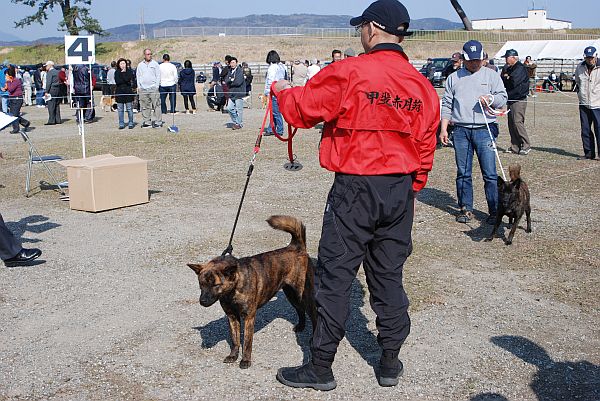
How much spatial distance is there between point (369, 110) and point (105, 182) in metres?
5.77

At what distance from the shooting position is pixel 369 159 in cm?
364

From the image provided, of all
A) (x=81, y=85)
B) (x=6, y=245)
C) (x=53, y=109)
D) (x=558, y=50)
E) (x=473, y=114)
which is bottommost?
(x=6, y=245)

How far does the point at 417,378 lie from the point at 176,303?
2202mm

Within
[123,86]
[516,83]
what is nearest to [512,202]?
[516,83]

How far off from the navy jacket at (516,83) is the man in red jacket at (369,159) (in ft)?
33.4

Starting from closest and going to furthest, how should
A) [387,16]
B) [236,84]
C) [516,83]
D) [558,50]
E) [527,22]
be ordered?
[387,16], [516,83], [236,84], [558,50], [527,22]

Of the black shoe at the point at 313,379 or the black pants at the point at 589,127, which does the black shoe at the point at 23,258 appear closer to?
the black shoe at the point at 313,379

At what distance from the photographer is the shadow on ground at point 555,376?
3.97 metres

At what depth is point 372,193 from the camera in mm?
3670

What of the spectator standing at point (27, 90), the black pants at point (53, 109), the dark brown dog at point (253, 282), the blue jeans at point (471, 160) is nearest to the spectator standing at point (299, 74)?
the black pants at point (53, 109)

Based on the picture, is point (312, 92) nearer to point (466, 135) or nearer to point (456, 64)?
point (466, 135)

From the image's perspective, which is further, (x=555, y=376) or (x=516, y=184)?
(x=516, y=184)

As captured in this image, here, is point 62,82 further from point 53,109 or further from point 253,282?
point 253,282

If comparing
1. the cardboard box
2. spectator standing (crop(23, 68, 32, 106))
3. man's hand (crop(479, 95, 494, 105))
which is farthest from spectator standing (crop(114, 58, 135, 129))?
man's hand (crop(479, 95, 494, 105))
